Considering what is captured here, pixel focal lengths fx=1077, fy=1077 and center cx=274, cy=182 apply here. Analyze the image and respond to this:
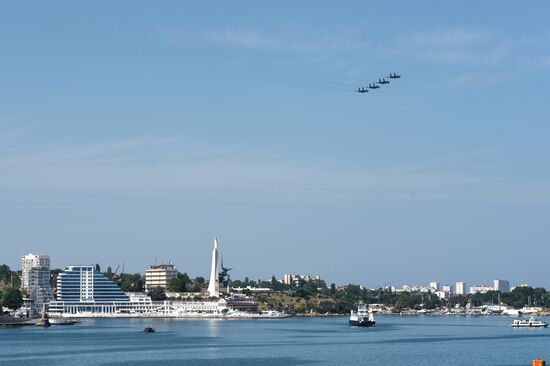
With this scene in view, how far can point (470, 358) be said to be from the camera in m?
91.2

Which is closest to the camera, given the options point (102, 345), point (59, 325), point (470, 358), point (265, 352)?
point (470, 358)

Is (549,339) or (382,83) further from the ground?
(382,83)

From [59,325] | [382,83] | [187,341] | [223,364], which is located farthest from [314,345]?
[59,325]

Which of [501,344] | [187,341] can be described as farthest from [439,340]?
[187,341]

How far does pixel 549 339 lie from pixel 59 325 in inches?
3570

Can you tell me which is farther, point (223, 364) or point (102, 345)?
point (102, 345)

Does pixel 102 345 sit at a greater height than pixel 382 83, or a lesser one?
lesser

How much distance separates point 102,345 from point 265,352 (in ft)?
65.7

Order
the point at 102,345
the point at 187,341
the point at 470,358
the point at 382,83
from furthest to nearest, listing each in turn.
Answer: the point at 187,341, the point at 102,345, the point at 470,358, the point at 382,83

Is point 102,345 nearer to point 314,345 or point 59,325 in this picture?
point 314,345

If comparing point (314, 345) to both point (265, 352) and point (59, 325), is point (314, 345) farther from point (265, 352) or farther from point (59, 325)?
point (59, 325)

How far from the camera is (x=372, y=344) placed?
369 ft

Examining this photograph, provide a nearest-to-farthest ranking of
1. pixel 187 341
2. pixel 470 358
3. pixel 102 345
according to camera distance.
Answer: pixel 470 358
pixel 102 345
pixel 187 341

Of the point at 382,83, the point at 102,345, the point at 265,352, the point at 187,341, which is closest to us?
the point at 382,83
